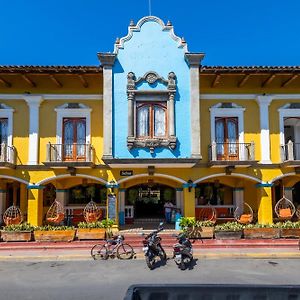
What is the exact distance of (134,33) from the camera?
53.3 feet

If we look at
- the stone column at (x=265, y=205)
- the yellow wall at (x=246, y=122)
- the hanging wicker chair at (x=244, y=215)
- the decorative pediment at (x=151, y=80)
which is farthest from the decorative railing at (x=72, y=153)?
the stone column at (x=265, y=205)

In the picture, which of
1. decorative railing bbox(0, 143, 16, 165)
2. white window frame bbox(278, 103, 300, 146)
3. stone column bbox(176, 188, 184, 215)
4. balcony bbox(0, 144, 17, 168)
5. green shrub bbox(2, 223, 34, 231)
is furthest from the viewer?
stone column bbox(176, 188, 184, 215)

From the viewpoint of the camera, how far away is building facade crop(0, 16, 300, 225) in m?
15.6

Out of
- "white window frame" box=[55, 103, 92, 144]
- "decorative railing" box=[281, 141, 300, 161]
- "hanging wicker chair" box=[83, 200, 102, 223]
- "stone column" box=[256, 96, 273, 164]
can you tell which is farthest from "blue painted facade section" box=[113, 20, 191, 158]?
"decorative railing" box=[281, 141, 300, 161]

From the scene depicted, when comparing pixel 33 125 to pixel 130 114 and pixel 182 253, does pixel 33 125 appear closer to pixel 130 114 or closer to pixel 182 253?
pixel 130 114

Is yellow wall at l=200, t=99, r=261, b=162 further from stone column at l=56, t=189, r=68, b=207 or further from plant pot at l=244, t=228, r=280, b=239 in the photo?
stone column at l=56, t=189, r=68, b=207

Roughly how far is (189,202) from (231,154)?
3.42 meters

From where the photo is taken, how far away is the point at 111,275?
1012 centimetres

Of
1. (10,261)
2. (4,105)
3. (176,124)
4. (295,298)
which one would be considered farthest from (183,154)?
(295,298)

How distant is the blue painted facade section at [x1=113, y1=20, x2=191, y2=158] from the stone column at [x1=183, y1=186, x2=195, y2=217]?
191 centimetres

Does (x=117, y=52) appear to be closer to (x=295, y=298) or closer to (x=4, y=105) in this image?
(x=4, y=105)

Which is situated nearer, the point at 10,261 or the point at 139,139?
the point at 10,261

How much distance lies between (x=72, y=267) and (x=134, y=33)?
37.1 ft

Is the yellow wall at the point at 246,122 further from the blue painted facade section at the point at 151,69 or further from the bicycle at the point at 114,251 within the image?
the bicycle at the point at 114,251
